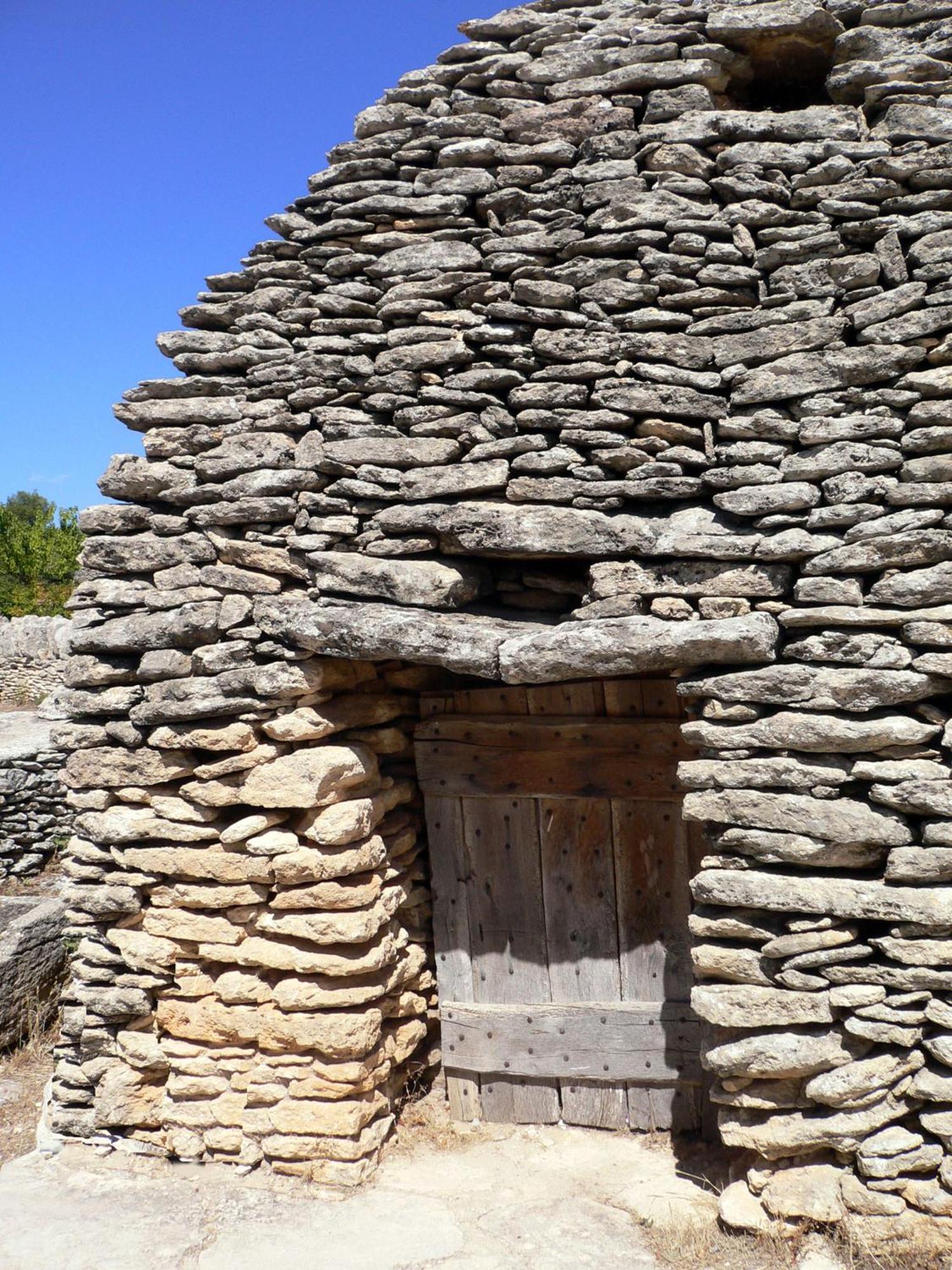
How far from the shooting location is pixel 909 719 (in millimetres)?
3381

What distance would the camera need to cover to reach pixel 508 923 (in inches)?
184

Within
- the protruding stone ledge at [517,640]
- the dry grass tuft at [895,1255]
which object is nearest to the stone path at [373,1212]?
the dry grass tuft at [895,1255]

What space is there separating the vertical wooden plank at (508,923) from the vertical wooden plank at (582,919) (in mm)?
53

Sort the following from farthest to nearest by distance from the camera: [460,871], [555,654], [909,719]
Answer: [460,871] → [555,654] → [909,719]

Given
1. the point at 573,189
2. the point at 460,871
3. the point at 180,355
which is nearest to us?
the point at 573,189

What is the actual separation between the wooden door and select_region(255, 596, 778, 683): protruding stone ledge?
681 millimetres

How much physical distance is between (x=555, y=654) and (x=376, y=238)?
1.95 meters

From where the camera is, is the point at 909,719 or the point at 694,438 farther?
the point at 694,438

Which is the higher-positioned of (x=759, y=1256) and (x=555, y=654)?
(x=555, y=654)

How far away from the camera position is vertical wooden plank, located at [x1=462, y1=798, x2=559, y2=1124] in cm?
464

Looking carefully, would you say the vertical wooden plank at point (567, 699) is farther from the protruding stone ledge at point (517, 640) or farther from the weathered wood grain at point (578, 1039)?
the weathered wood grain at point (578, 1039)

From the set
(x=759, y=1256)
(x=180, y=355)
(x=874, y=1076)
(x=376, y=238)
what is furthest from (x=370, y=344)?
(x=759, y=1256)

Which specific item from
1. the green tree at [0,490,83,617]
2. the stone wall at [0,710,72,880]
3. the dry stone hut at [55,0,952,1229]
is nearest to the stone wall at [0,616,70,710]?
the green tree at [0,490,83,617]

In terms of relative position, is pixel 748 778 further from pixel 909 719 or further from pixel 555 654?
pixel 555 654
